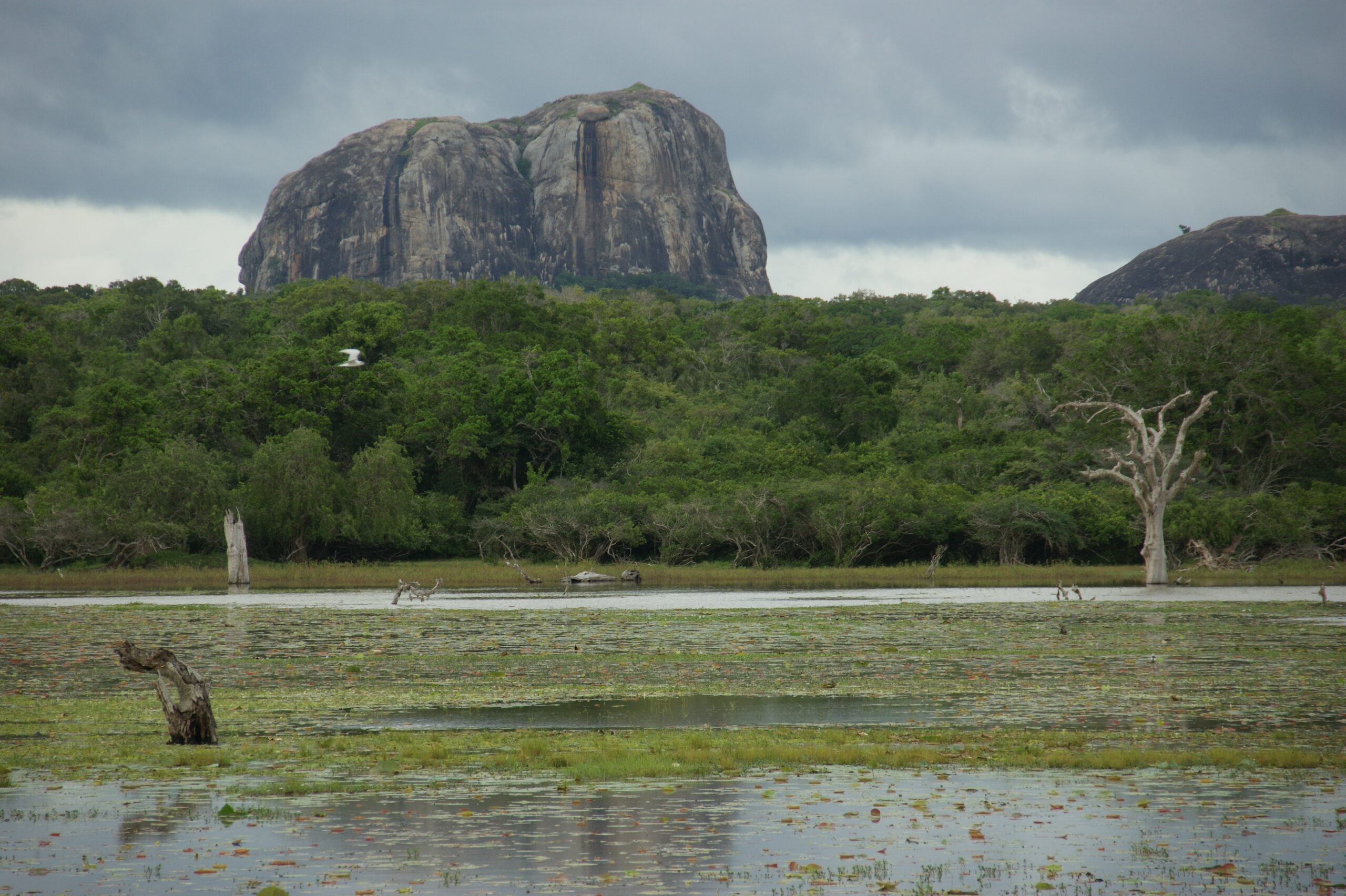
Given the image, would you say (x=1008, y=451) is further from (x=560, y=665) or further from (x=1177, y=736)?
(x=1177, y=736)

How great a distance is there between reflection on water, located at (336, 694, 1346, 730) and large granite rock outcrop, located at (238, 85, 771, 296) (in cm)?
16064

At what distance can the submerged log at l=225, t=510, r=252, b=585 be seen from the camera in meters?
49.0

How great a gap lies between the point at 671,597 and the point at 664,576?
15.9m

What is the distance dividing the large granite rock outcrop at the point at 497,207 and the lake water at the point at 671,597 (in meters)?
133

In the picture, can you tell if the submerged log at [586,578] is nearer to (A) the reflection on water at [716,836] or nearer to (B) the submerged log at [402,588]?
(B) the submerged log at [402,588]

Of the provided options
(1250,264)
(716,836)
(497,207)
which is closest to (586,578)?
(716,836)

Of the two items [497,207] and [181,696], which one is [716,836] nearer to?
[181,696]

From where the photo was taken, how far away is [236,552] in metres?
49.2

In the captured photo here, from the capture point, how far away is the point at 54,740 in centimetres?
1269

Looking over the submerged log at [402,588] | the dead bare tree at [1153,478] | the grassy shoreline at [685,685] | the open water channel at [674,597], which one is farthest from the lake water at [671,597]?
the grassy shoreline at [685,685]

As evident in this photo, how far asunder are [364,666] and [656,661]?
5120 millimetres

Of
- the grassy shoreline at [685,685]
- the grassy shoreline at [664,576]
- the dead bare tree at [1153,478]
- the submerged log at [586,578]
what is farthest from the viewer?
the submerged log at [586,578]

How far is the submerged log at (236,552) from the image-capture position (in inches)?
1930

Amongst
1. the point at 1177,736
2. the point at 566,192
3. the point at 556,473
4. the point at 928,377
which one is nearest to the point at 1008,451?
the point at 928,377
